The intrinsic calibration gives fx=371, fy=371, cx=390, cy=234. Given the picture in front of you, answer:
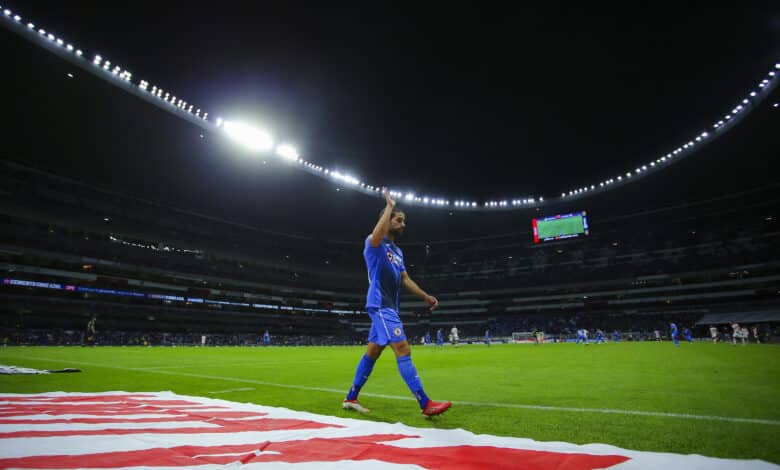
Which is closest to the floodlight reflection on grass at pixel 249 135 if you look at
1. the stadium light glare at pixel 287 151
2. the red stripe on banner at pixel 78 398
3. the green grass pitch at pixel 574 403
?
the stadium light glare at pixel 287 151

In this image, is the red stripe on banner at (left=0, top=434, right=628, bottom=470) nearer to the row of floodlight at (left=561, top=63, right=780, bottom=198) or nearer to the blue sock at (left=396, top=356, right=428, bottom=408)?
the blue sock at (left=396, top=356, right=428, bottom=408)

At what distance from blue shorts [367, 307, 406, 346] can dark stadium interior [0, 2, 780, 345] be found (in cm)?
1982

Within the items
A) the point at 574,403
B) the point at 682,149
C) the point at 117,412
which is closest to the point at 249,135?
the point at 117,412

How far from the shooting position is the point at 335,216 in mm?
57656

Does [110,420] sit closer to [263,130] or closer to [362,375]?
[362,375]

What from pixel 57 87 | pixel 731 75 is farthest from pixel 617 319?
pixel 57 87

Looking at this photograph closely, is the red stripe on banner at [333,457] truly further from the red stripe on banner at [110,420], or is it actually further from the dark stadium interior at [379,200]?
the dark stadium interior at [379,200]

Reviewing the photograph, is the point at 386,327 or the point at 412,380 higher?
the point at 386,327

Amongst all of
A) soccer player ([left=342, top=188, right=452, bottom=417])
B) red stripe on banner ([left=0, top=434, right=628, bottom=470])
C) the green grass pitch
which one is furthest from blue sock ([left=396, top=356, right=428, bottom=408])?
red stripe on banner ([left=0, top=434, right=628, bottom=470])

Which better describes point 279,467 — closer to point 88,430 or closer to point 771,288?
point 88,430

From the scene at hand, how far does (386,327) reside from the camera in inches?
160

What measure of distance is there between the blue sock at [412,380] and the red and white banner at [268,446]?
1.62 ft

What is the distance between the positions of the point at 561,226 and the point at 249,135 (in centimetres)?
4068

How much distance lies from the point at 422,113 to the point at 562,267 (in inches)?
1778
